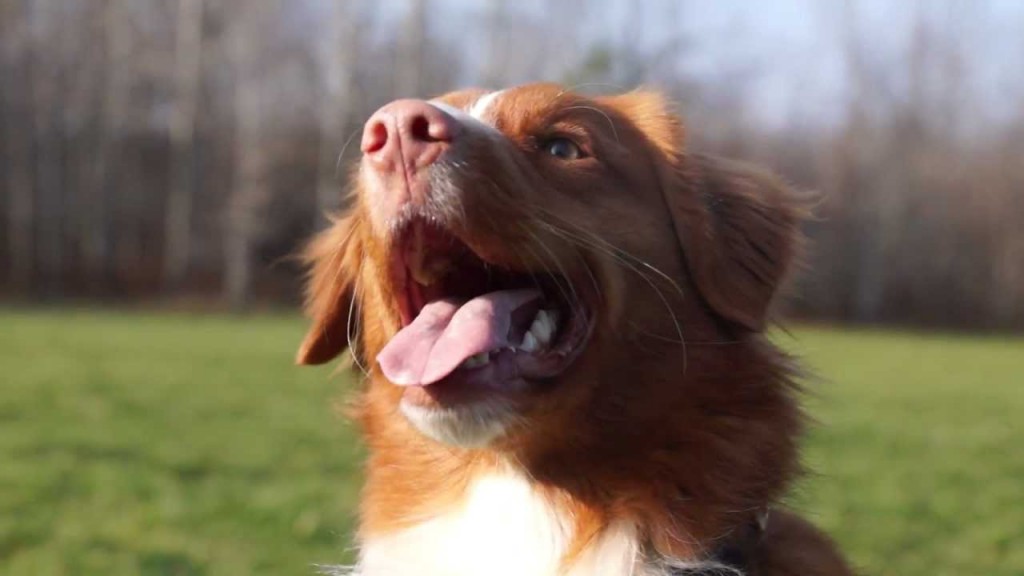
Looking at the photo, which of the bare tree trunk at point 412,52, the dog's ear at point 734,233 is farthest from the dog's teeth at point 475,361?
the bare tree trunk at point 412,52

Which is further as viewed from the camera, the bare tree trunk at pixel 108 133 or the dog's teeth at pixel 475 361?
the bare tree trunk at pixel 108 133

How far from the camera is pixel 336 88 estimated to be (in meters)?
39.0

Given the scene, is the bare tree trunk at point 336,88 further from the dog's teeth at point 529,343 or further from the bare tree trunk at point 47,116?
the dog's teeth at point 529,343

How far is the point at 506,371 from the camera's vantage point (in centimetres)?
329

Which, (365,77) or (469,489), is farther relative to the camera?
(365,77)

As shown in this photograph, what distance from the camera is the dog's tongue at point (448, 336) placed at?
3.24m

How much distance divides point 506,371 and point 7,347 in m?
17.5

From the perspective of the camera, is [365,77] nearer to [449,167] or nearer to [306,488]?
[306,488]

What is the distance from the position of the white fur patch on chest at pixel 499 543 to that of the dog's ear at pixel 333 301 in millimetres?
825

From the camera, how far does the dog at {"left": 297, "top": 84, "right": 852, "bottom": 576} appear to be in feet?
10.6

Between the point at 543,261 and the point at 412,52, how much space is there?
36165 mm

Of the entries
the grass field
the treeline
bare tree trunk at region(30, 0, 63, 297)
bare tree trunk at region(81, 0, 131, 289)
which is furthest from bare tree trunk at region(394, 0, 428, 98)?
the grass field

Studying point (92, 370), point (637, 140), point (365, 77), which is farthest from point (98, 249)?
point (637, 140)

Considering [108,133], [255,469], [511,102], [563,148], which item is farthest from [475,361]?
[108,133]
